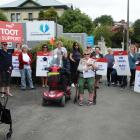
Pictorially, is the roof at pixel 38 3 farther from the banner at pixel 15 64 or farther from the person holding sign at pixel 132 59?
the banner at pixel 15 64

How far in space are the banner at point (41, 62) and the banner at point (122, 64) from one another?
306 cm

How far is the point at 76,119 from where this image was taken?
10.8 metres

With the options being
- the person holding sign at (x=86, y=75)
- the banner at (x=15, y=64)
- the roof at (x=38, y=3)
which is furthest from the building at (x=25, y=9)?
the person holding sign at (x=86, y=75)

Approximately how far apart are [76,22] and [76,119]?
53.1 metres

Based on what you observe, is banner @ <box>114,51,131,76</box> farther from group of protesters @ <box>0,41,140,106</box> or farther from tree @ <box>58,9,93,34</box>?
tree @ <box>58,9,93,34</box>

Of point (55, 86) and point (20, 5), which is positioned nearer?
point (55, 86)

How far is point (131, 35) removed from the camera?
92.0 meters

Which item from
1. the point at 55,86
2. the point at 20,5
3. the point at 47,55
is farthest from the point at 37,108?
the point at 20,5

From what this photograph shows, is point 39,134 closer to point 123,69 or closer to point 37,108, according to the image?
point 37,108

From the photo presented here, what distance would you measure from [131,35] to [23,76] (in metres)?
77.8

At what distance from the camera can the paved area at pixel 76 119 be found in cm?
914

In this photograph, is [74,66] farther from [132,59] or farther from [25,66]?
[132,59]

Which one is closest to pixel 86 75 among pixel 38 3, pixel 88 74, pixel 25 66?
pixel 88 74

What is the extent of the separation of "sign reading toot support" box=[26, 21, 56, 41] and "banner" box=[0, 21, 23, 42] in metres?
2.66
